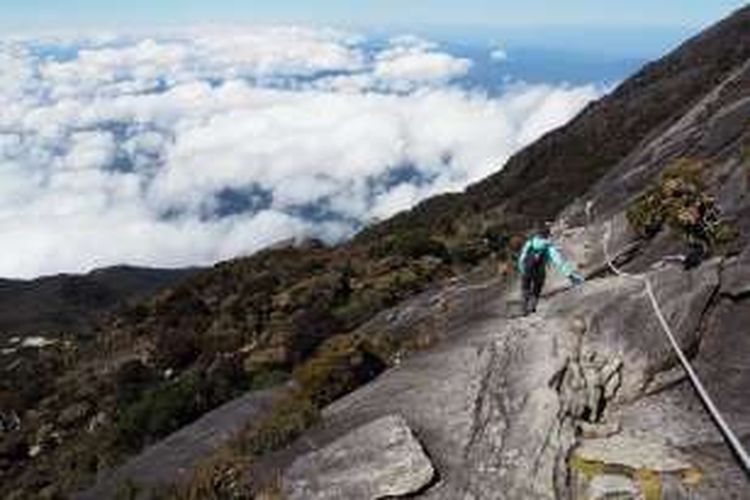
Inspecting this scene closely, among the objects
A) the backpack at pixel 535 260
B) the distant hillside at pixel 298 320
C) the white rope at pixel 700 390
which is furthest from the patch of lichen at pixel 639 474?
the backpack at pixel 535 260

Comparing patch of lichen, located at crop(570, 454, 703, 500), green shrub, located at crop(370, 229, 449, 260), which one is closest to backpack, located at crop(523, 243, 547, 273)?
patch of lichen, located at crop(570, 454, 703, 500)

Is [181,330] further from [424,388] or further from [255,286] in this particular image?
[424,388]

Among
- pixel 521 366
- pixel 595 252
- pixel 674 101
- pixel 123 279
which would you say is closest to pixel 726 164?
pixel 595 252

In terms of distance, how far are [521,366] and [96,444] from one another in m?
17.7

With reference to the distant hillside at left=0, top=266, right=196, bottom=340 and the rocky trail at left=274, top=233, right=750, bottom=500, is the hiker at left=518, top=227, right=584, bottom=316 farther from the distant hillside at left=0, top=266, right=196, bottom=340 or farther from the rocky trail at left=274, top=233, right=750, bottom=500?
the distant hillside at left=0, top=266, right=196, bottom=340

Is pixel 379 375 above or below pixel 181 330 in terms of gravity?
above

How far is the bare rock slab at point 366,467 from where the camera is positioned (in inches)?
542

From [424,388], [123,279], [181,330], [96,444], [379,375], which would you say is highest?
[424,388]

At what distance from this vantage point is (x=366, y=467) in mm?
14219

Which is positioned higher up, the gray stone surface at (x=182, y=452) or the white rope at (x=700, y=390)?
the white rope at (x=700, y=390)

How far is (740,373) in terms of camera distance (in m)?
15.9

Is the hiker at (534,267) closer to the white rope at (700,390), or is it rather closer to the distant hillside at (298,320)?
the white rope at (700,390)

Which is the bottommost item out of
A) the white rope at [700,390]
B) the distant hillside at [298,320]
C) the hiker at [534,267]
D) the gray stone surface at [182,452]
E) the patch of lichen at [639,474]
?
the distant hillside at [298,320]

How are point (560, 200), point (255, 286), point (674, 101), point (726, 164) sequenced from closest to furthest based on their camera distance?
point (726, 164) < point (255, 286) < point (560, 200) < point (674, 101)
